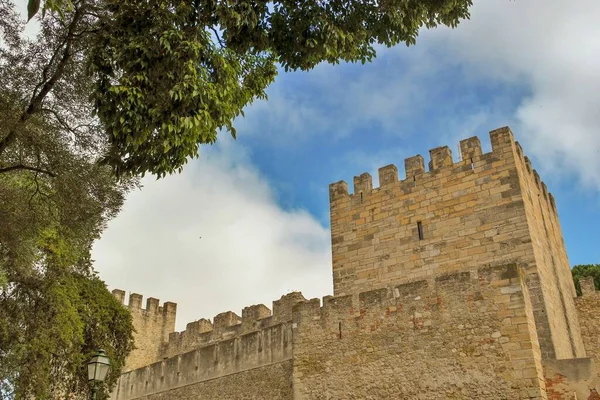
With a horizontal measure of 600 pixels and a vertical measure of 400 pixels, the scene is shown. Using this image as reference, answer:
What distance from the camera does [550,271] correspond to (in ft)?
55.1

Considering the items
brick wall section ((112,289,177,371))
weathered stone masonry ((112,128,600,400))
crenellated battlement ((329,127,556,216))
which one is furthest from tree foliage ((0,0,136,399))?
brick wall section ((112,289,177,371))

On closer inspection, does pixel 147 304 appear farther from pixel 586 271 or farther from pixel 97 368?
pixel 586 271

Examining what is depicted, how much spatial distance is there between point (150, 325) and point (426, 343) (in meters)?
17.2

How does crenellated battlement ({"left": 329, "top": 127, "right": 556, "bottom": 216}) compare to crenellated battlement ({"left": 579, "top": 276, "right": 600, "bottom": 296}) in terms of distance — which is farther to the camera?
crenellated battlement ({"left": 579, "top": 276, "right": 600, "bottom": 296})

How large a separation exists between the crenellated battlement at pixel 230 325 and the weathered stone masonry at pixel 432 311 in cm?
14

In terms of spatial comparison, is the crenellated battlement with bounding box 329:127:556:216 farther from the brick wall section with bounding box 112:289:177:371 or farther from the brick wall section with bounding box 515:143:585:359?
the brick wall section with bounding box 112:289:177:371

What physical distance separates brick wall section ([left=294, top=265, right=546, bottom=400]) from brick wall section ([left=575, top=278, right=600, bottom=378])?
6.97 m

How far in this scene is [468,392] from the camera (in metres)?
12.2

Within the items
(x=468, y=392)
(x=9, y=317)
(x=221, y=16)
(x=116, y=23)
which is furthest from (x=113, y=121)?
(x=468, y=392)

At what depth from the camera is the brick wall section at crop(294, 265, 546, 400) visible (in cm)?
1208

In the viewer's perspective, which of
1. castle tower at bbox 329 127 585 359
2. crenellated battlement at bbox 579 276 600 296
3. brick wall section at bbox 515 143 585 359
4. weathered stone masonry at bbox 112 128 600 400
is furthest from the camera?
crenellated battlement at bbox 579 276 600 296

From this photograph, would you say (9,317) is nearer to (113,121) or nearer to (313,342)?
(313,342)

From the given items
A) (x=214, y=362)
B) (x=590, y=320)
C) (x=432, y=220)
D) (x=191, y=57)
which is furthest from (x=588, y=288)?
(x=191, y=57)

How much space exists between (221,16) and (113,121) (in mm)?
1893
